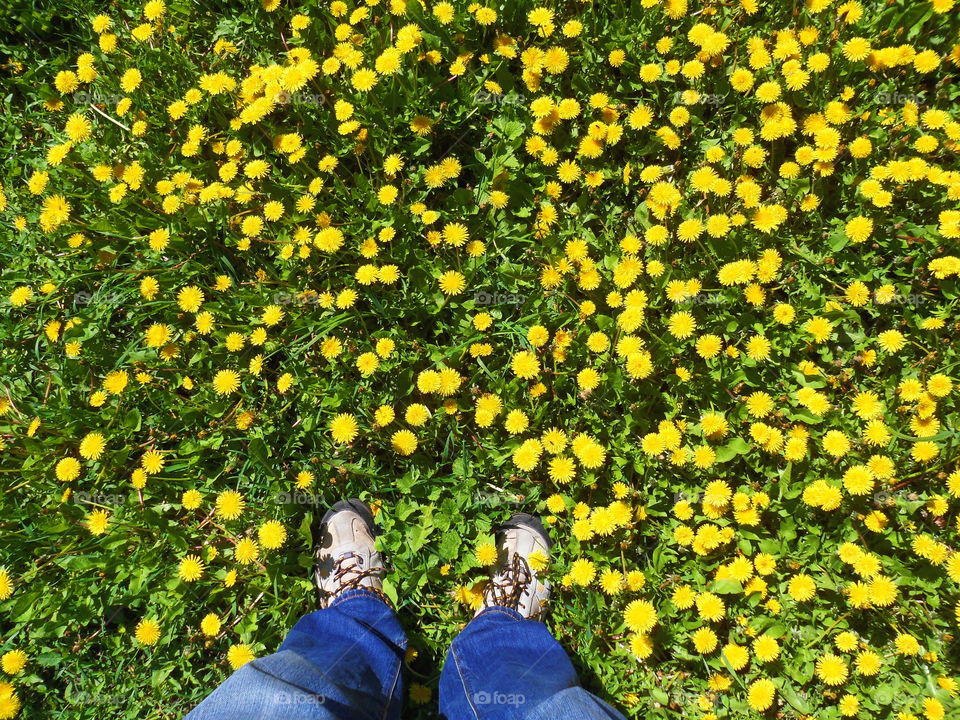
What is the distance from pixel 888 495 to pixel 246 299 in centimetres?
317

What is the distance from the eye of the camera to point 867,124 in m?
2.79

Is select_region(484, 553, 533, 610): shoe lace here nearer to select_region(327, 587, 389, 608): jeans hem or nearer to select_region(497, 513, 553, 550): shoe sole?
select_region(497, 513, 553, 550): shoe sole

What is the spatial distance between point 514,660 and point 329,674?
2.48ft

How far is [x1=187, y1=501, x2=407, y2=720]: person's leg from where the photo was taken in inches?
79.2

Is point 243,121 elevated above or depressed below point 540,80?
below

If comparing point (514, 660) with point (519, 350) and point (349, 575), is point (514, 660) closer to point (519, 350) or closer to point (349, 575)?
point (349, 575)

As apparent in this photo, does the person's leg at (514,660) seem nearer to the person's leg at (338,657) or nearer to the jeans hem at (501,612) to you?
the jeans hem at (501,612)

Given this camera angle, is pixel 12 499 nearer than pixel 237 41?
Yes

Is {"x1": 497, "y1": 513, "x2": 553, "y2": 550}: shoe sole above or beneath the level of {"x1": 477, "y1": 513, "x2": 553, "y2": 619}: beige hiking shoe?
above

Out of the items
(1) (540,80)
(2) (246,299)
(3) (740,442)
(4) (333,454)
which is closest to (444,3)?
(1) (540,80)

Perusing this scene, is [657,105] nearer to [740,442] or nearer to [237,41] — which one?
[740,442]

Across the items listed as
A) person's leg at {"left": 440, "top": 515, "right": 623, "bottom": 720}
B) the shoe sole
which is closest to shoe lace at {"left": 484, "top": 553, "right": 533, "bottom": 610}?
person's leg at {"left": 440, "top": 515, "right": 623, "bottom": 720}

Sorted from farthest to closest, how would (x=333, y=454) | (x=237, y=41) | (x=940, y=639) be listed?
(x=237, y=41), (x=333, y=454), (x=940, y=639)

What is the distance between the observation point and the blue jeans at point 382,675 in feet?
6.66
